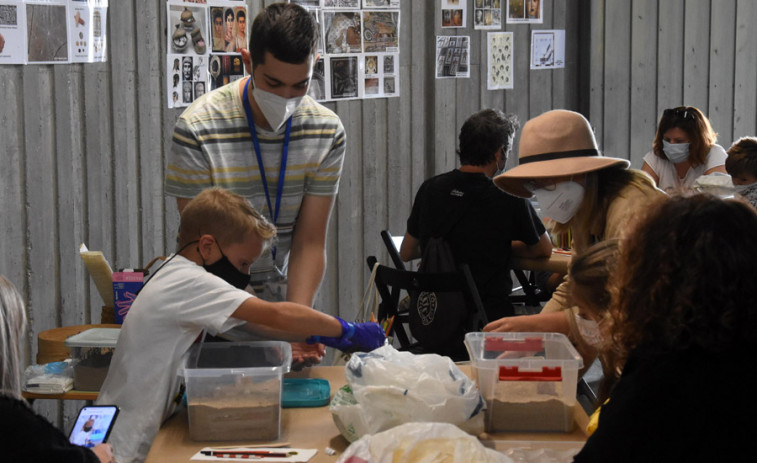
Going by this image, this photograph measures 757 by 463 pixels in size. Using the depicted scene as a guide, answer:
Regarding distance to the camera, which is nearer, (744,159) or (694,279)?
(694,279)

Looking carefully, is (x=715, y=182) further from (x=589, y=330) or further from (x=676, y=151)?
(x=589, y=330)

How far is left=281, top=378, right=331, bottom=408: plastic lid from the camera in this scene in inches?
85.7

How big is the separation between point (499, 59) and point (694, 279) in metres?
4.35

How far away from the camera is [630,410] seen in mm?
1344

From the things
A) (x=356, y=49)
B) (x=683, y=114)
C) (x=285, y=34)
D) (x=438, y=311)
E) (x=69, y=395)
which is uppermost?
(x=356, y=49)

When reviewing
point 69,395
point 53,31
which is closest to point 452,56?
point 53,31

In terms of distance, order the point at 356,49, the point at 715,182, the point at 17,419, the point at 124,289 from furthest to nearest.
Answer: the point at 356,49
the point at 715,182
the point at 124,289
the point at 17,419

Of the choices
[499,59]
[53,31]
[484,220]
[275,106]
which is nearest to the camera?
[275,106]

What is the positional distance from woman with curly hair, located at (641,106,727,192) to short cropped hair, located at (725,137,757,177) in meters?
0.55

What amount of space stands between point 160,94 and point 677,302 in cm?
314

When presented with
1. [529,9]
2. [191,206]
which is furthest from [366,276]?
[191,206]

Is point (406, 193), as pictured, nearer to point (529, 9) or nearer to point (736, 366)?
point (529, 9)

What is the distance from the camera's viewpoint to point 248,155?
2.73m

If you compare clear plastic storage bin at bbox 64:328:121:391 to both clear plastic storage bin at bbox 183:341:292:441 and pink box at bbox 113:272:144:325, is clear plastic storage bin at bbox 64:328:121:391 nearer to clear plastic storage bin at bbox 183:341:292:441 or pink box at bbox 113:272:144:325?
pink box at bbox 113:272:144:325
